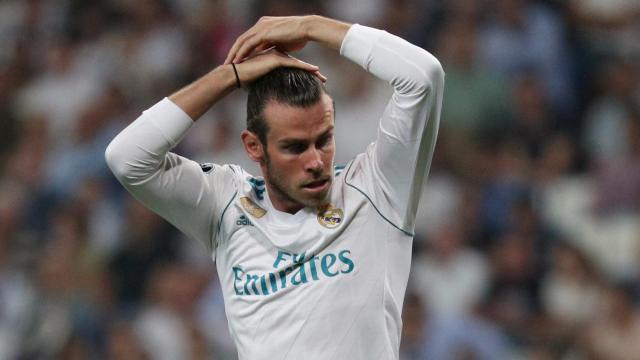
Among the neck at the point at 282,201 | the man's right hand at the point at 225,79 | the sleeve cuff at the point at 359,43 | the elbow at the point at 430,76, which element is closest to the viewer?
the elbow at the point at 430,76

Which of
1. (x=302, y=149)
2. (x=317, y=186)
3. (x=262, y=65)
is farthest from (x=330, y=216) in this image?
(x=262, y=65)

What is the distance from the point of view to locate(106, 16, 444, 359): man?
3096 millimetres

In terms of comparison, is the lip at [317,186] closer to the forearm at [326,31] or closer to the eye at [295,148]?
the eye at [295,148]

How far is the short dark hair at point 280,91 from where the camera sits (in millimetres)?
3172

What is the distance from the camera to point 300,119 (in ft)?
10.3

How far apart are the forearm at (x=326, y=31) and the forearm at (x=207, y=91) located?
281 mm

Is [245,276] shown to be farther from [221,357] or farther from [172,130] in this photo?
[221,357]

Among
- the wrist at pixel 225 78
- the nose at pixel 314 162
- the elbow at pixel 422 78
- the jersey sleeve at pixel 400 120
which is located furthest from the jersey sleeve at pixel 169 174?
the elbow at pixel 422 78

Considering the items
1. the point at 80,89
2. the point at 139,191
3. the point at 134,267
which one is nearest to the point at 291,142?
the point at 139,191

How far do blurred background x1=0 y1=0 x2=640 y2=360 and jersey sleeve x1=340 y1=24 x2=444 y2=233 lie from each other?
2.81m

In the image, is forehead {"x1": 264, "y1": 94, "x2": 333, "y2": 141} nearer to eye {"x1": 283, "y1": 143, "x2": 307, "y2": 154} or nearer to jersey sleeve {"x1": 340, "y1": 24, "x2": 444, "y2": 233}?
eye {"x1": 283, "y1": 143, "x2": 307, "y2": 154}

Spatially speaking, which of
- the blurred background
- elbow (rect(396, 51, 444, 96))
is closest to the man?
elbow (rect(396, 51, 444, 96))

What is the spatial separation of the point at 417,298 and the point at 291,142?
2981 mm

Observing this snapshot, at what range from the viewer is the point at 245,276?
3.30m
